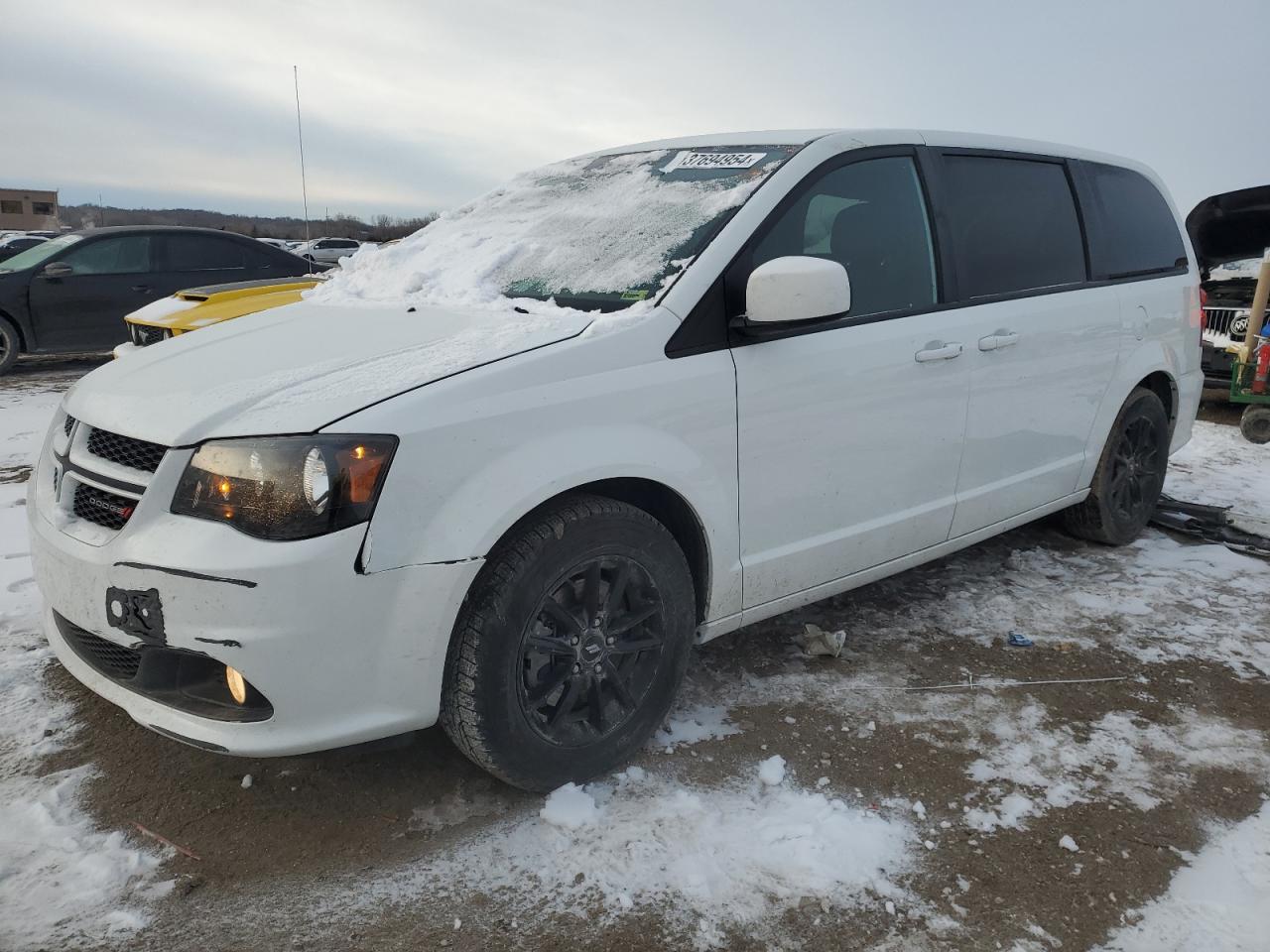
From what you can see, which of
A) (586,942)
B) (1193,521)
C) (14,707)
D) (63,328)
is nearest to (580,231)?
(586,942)

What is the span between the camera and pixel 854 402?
2969mm

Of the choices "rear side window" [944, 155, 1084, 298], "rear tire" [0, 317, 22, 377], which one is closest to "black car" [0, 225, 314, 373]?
"rear tire" [0, 317, 22, 377]

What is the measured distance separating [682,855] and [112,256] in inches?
388

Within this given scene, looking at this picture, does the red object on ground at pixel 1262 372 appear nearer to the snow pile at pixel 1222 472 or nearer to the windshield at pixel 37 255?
the snow pile at pixel 1222 472

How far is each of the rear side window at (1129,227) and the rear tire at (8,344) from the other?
9.84 metres

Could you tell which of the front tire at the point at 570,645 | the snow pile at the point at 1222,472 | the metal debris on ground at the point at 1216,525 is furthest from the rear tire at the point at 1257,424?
the front tire at the point at 570,645

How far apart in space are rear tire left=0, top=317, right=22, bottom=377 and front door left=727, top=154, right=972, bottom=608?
9.51m

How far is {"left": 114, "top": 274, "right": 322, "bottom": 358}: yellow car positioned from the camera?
240 inches

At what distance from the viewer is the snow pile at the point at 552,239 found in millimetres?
2834

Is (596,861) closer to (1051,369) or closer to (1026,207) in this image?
(1051,369)

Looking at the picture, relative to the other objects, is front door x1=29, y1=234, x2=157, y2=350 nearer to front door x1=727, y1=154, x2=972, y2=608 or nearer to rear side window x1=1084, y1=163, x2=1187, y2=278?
front door x1=727, y1=154, x2=972, y2=608

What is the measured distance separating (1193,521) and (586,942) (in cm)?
414

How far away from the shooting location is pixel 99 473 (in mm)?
2318

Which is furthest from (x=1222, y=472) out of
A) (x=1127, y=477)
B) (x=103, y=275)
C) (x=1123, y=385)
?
(x=103, y=275)
